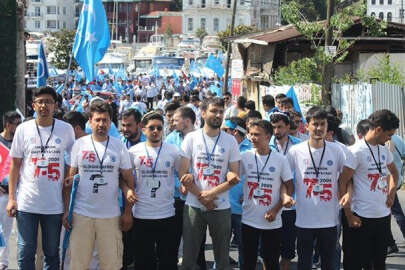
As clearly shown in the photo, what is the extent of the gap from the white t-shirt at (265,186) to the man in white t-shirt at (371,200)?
68 centimetres

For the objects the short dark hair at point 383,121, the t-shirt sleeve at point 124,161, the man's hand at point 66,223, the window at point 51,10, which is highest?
the window at point 51,10

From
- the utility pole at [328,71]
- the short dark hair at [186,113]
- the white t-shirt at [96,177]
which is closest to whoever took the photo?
the white t-shirt at [96,177]

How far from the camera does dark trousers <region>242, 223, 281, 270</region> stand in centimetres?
726

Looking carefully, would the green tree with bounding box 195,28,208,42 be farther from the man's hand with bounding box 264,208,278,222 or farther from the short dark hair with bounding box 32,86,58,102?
the man's hand with bounding box 264,208,278,222

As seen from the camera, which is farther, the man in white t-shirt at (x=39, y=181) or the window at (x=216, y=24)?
the window at (x=216, y=24)

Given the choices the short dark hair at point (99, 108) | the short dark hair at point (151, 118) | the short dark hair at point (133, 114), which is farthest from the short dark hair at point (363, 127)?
the short dark hair at point (99, 108)

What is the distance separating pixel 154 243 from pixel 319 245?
1.56 m

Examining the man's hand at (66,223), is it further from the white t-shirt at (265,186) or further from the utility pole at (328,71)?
the utility pole at (328,71)

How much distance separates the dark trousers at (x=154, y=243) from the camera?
282 inches

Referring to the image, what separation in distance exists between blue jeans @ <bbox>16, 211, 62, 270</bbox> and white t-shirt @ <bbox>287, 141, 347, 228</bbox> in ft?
7.45

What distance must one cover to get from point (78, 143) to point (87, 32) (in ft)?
26.2

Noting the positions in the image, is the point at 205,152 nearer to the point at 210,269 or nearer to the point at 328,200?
the point at 328,200

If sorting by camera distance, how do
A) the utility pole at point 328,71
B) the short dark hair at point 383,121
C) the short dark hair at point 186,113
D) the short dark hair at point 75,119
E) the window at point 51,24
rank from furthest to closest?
the window at point 51,24 < the utility pole at point 328,71 < the short dark hair at point 186,113 < the short dark hair at point 75,119 < the short dark hair at point 383,121

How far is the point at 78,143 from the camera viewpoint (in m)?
6.95
